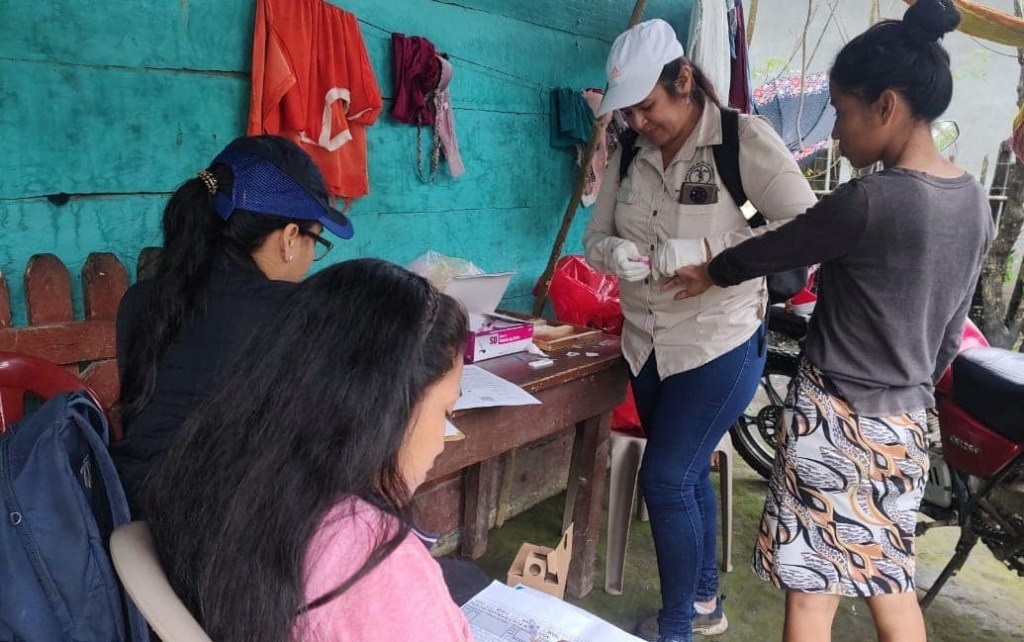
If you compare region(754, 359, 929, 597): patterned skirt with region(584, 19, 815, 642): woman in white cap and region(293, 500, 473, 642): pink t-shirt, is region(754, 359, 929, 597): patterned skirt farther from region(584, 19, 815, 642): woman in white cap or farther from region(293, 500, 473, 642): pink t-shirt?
region(293, 500, 473, 642): pink t-shirt

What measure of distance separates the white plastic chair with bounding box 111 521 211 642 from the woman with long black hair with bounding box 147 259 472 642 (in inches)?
1.3

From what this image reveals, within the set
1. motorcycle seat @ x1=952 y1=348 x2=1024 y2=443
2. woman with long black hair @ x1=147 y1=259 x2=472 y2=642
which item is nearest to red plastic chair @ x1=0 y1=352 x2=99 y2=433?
woman with long black hair @ x1=147 y1=259 x2=472 y2=642

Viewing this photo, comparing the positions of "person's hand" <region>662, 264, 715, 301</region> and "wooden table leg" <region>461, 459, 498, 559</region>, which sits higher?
"person's hand" <region>662, 264, 715, 301</region>

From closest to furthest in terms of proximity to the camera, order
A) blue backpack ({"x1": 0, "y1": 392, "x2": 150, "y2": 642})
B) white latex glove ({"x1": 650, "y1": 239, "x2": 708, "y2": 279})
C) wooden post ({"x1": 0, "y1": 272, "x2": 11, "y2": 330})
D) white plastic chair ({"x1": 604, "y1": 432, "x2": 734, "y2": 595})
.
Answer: blue backpack ({"x1": 0, "y1": 392, "x2": 150, "y2": 642}) < wooden post ({"x1": 0, "y1": 272, "x2": 11, "y2": 330}) < white latex glove ({"x1": 650, "y1": 239, "x2": 708, "y2": 279}) < white plastic chair ({"x1": 604, "y1": 432, "x2": 734, "y2": 595})

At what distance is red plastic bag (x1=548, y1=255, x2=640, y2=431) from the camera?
2746 millimetres

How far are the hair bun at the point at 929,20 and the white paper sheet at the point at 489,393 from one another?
3.76 feet

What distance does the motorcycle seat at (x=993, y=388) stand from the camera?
84.2 inches

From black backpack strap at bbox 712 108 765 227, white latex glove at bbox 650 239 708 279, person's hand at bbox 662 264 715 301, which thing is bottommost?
person's hand at bbox 662 264 715 301

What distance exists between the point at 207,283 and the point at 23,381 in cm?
66

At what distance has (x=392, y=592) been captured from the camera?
725mm

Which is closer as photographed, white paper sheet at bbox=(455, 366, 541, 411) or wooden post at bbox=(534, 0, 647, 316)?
white paper sheet at bbox=(455, 366, 541, 411)

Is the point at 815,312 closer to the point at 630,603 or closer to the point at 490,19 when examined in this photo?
the point at 630,603

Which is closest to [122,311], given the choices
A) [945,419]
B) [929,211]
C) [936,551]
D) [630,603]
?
[929,211]

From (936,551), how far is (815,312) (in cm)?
191
